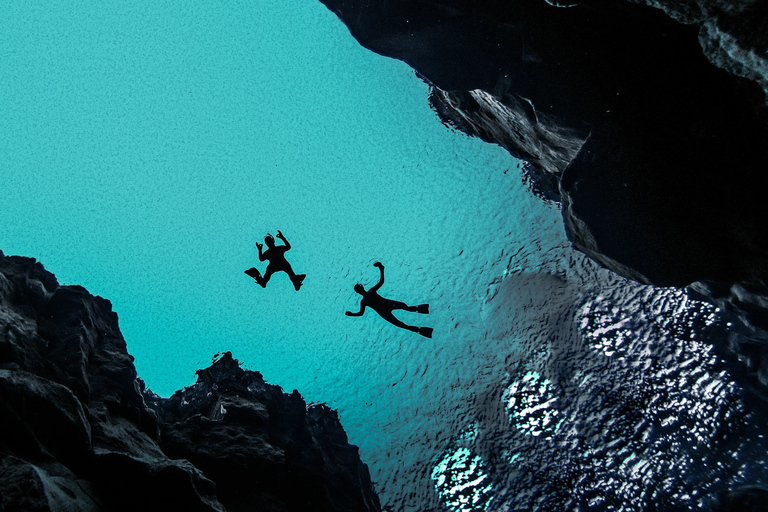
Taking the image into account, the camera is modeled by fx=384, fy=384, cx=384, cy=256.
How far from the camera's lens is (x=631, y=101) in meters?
8.79

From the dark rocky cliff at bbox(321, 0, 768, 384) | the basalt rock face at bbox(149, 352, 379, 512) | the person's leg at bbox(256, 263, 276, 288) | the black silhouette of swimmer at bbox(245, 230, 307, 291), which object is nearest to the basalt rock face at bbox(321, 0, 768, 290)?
the dark rocky cliff at bbox(321, 0, 768, 384)

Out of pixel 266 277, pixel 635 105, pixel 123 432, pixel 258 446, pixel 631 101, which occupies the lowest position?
pixel 258 446

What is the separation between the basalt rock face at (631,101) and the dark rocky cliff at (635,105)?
26 millimetres

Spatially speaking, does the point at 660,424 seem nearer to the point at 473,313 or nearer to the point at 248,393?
the point at 473,313

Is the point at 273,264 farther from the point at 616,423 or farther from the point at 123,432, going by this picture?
the point at 616,423

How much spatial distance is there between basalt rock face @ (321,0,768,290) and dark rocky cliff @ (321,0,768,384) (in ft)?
0.09

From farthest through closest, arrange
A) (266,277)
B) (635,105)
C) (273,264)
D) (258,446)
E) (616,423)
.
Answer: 1. (616,423)
2. (258,446)
3. (273,264)
4. (266,277)
5. (635,105)

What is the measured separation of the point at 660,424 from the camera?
17094 mm

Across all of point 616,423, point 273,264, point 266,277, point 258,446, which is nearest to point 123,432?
point 258,446

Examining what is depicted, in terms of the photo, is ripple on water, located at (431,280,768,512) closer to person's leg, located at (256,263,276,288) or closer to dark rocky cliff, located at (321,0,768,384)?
dark rocky cliff, located at (321,0,768,384)

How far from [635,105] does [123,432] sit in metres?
15.1

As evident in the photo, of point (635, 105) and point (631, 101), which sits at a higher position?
point (631, 101)

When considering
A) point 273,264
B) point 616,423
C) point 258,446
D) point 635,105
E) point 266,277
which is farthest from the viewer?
point 616,423

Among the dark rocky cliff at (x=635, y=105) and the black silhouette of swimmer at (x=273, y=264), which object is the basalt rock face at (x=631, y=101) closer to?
the dark rocky cliff at (x=635, y=105)
